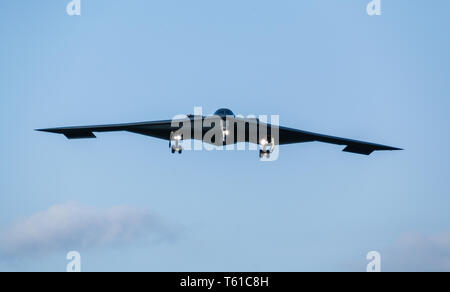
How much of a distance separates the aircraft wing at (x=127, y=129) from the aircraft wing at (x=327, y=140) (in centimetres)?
804

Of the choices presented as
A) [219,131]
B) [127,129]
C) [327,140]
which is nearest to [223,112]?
[219,131]

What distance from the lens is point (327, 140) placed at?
170ft

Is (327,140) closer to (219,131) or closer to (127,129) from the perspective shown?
(219,131)

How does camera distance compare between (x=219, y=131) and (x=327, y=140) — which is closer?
(x=219, y=131)

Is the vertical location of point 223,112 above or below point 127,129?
above

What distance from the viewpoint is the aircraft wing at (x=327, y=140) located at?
5097 cm

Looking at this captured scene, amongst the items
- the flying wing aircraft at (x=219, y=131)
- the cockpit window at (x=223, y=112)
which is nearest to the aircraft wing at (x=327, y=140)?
the flying wing aircraft at (x=219, y=131)

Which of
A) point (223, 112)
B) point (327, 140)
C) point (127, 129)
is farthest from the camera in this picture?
point (327, 140)

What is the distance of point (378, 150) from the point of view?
54.3m

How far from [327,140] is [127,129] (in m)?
14.0

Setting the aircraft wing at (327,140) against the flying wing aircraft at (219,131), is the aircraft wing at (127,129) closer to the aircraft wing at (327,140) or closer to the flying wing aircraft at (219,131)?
the flying wing aircraft at (219,131)
